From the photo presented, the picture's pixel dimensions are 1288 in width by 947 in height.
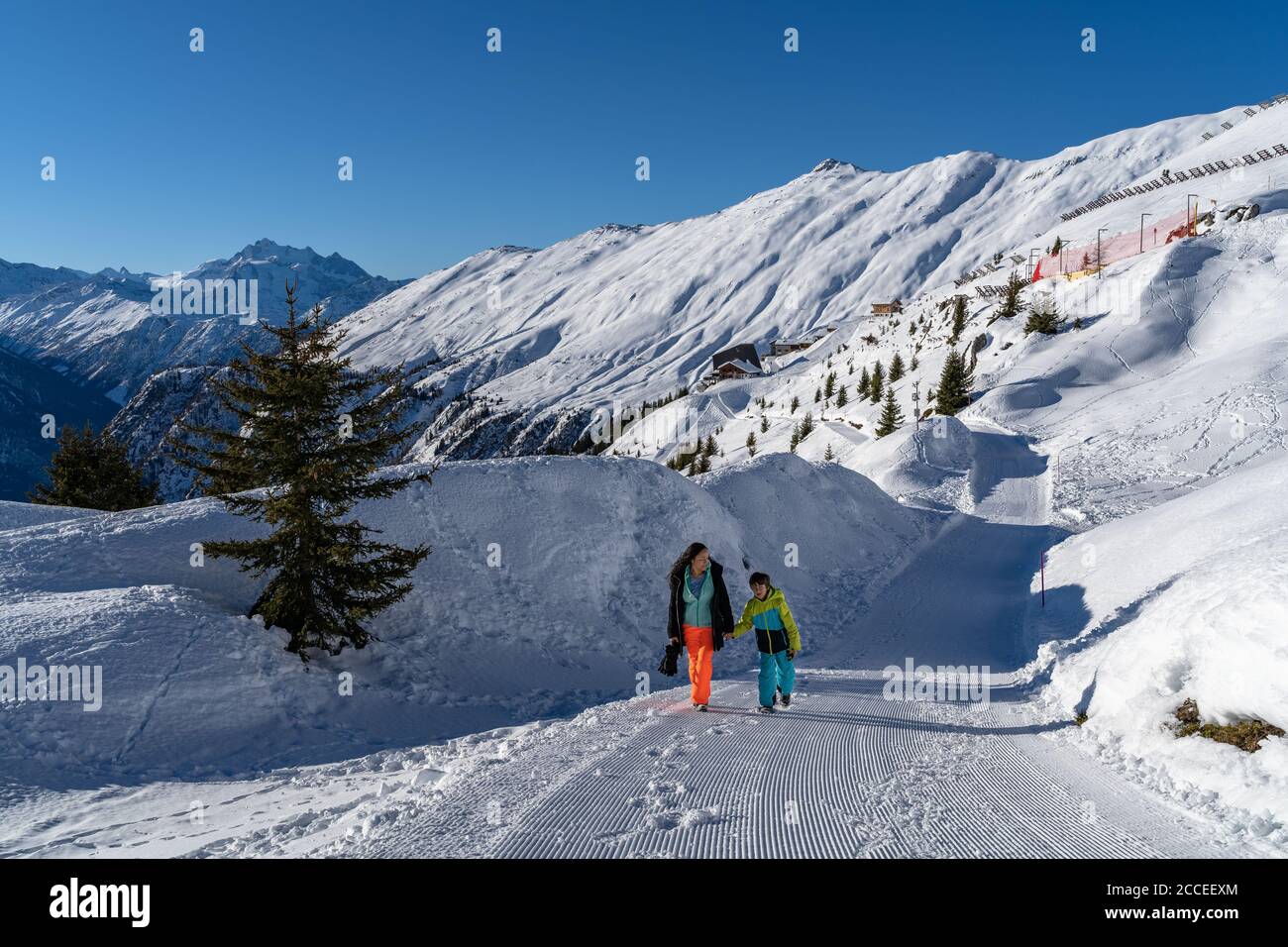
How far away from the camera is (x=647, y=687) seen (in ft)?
42.1

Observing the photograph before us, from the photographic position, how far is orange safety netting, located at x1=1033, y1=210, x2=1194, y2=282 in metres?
74.2

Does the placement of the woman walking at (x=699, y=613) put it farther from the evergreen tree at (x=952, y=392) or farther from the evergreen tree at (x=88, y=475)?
the evergreen tree at (x=952, y=392)

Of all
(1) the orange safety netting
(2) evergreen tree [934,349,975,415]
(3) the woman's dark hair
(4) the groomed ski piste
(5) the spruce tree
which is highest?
(1) the orange safety netting

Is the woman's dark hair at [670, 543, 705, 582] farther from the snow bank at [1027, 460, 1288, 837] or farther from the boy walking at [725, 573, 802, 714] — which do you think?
the snow bank at [1027, 460, 1288, 837]

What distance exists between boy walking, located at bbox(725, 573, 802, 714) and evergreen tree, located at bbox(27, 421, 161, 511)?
28.1 meters

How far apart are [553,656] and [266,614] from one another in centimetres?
509

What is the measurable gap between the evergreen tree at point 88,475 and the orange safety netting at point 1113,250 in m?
82.3

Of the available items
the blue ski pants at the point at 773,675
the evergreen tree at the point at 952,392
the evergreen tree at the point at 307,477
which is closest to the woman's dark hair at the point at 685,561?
the blue ski pants at the point at 773,675

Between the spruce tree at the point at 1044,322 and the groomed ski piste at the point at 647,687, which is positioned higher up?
the spruce tree at the point at 1044,322

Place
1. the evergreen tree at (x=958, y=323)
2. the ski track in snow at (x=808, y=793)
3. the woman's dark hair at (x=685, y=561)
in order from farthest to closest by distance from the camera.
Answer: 1. the evergreen tree at (x=958, y=323)
2. the woman's dark hair at (x=685, y=561)
3. the ski track in snow at (x=808, y=793)

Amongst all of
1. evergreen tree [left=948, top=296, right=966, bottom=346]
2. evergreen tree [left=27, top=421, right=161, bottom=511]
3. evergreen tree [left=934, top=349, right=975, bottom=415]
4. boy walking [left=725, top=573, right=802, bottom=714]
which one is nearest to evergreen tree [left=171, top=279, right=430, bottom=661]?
boy walking [left=725, top=573, right=802, bottom=714]

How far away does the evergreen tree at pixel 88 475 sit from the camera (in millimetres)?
27297
